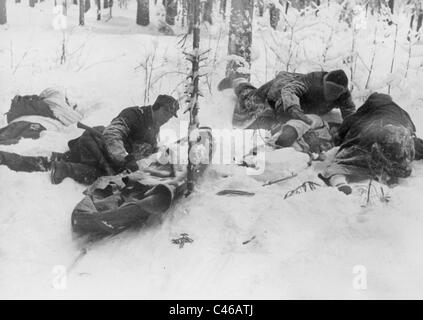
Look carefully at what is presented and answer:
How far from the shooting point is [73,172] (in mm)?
4031

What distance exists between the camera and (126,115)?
4375mm

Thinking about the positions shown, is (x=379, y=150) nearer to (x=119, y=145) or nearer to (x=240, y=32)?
(x=119, y=145)

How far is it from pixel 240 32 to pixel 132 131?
7.70 feet

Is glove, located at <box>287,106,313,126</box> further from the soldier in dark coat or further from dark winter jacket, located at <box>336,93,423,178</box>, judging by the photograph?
the soldier in dark coat

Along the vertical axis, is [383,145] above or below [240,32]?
below

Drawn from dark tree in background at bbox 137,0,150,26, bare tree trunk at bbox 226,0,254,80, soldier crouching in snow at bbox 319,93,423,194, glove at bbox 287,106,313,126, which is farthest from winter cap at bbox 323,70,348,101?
dark tree in background at bbox 137,0,150,26

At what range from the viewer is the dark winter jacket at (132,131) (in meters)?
4.15

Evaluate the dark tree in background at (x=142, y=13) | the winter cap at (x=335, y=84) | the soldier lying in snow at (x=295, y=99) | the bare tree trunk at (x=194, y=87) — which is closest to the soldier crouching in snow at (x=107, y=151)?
the bare tree trunk at (x=194, y=87)

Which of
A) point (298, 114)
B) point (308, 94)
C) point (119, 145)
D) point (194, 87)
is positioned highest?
point (194, 87)

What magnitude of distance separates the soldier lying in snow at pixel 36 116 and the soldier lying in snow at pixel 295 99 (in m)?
1.97

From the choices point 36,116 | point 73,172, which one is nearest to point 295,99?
point 73,172

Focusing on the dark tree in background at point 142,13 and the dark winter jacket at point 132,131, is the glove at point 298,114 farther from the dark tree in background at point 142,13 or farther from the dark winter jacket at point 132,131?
the dark tree in background at point 142,13
